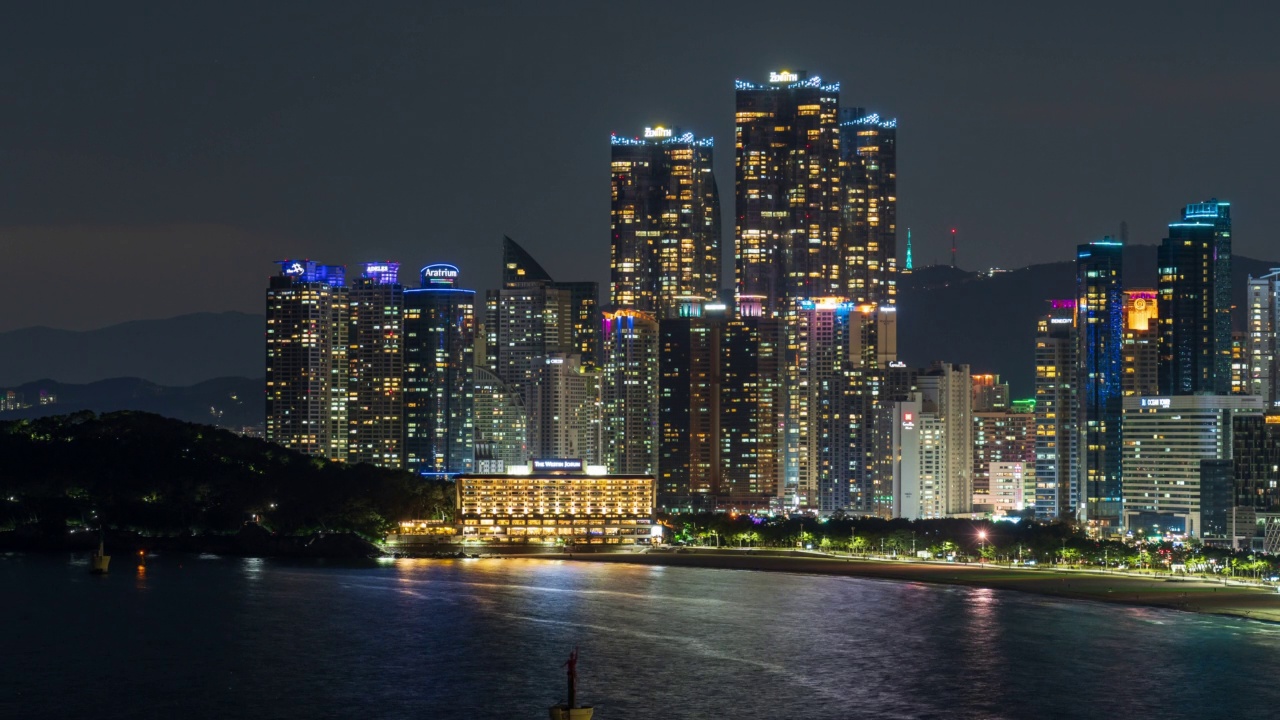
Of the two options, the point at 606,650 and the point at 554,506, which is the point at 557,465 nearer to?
the point at 554,506

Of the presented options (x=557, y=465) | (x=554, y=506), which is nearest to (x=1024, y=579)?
(x=554, y=506)

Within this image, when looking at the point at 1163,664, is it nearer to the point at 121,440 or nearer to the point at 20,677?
the point at 20,677

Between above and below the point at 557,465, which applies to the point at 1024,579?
below

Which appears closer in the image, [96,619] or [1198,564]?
[96,619]

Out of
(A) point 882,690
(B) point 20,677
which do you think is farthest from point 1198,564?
(B) point 20,677

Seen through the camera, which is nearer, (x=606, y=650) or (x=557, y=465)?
(x=606, y=650)

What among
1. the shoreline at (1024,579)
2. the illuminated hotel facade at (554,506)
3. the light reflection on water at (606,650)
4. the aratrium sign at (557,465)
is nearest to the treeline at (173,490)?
the illuminated hotel facade at (554,506)
